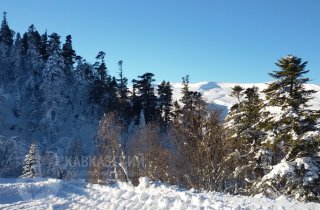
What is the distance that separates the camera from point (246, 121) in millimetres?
26359

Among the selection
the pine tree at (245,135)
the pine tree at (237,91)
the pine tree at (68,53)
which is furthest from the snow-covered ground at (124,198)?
the pine tree at (68,53)

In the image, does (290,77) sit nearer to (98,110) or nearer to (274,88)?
(274,88)

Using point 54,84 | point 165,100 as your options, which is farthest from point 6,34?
point 165,100

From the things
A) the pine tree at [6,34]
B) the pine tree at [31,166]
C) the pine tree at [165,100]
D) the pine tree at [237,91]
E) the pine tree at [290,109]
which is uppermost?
the pine tree at [6,34]

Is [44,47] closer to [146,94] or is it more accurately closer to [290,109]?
[146,94]

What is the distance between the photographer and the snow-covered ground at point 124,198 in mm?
13375

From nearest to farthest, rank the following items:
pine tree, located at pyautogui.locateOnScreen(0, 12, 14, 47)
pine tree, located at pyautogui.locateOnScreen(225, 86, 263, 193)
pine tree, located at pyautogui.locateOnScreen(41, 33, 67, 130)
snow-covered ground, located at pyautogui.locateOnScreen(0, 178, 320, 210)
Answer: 1. snow-covered ground, located at pyautogui.locateOnScreen(0, 178, 320, 210)
2. pine tree, located at pyautogui.locateOnScreen(225, 86, 263, 193)
3. pine tree, located at pyautogui.locateOnScreen(41, 33, 67, 130)
4. pine tree, located at pyautogui.locateOnScreen(0, 12, 14, 47)

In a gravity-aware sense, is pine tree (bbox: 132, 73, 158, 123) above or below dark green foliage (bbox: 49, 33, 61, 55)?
below

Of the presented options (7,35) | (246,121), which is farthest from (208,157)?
(7,35)

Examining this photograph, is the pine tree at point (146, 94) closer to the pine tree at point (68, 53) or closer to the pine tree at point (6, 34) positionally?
the pine tree at point (68, 53)

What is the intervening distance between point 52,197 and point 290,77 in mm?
13449

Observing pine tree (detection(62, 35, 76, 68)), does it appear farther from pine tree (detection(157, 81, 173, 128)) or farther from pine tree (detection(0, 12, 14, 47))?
pine tree (detection(157, 81, 173, 128))

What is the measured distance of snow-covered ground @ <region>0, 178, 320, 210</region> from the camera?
13.4 m

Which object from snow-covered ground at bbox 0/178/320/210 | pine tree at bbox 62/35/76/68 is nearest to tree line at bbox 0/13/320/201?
pine tree at bbox 62/35/76/68
